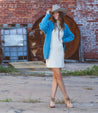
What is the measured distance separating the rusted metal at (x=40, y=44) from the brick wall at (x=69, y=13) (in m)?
0.31

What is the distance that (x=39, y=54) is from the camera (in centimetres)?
1009

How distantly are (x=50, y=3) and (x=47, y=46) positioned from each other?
22.9 ft

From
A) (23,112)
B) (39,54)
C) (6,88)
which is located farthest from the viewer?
(39,54)

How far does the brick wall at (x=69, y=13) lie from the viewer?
413 inches

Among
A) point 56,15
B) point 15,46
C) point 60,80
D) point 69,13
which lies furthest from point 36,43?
point 60,80

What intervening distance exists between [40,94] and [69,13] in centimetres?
630

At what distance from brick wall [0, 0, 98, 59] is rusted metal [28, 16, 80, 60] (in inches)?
12.4

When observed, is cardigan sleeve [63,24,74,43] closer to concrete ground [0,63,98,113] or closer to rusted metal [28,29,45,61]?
concrete ground [0,63,98,113]

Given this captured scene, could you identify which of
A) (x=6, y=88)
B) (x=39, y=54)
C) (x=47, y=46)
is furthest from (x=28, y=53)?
(x=47, y=46)

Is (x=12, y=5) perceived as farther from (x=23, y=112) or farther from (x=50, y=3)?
(x=23, y=112)

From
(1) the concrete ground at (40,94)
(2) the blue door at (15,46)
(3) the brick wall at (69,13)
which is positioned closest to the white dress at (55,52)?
(1) the concrete ground at (40,94)

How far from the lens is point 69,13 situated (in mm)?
10578

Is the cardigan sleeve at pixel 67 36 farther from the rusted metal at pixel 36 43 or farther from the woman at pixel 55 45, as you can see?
the rusted metal at pixel 36 43

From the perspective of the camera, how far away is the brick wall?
10.5 metres
